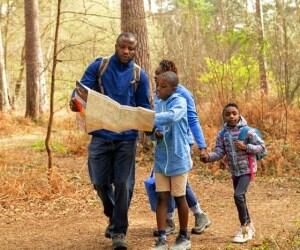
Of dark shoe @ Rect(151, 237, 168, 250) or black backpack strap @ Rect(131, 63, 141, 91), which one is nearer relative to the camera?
dark shoe @ Rect(151, 237, 168, 250)

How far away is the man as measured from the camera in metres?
4.87

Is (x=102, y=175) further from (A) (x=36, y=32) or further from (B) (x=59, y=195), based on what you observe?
(A) (x=36, y=32)

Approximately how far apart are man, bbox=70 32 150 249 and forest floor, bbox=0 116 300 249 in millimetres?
573

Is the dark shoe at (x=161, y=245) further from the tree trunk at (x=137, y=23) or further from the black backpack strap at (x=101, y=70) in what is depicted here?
the tree trunk at (x=137, y=23)

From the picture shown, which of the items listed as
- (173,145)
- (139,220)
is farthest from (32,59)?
(173,145)

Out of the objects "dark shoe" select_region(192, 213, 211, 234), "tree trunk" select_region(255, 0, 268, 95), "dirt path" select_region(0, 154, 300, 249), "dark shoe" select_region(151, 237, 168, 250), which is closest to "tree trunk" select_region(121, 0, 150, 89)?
"dirt path" select_region(0, 154, 300, 249)

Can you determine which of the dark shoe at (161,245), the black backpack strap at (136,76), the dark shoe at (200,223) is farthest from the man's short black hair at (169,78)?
the dark shoe at (200,223)

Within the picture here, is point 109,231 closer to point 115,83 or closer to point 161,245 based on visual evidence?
point 161,245

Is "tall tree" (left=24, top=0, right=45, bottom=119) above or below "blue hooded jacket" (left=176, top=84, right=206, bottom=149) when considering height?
above

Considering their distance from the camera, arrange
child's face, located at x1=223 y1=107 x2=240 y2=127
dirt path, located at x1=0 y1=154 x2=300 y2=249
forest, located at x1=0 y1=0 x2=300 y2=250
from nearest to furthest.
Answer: child's face, located at x1=223 y1=107 x2=240 y2=127 < dirt path, located at x1=0 y1=154 x2=300 y2=249 < forest, located at x1=0 y1=0 x2=300 y2=250

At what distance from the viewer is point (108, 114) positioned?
4.66 m

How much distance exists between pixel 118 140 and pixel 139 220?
1.87m

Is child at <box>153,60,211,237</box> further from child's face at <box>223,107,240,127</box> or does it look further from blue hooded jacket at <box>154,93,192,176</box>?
blue hooded jacket at <box>154,93,192,176</box>

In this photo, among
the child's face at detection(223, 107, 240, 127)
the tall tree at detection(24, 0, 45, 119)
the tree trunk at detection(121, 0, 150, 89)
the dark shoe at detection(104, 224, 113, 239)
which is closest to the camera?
the dark shoe at detection(104, 224, 113, 239)
